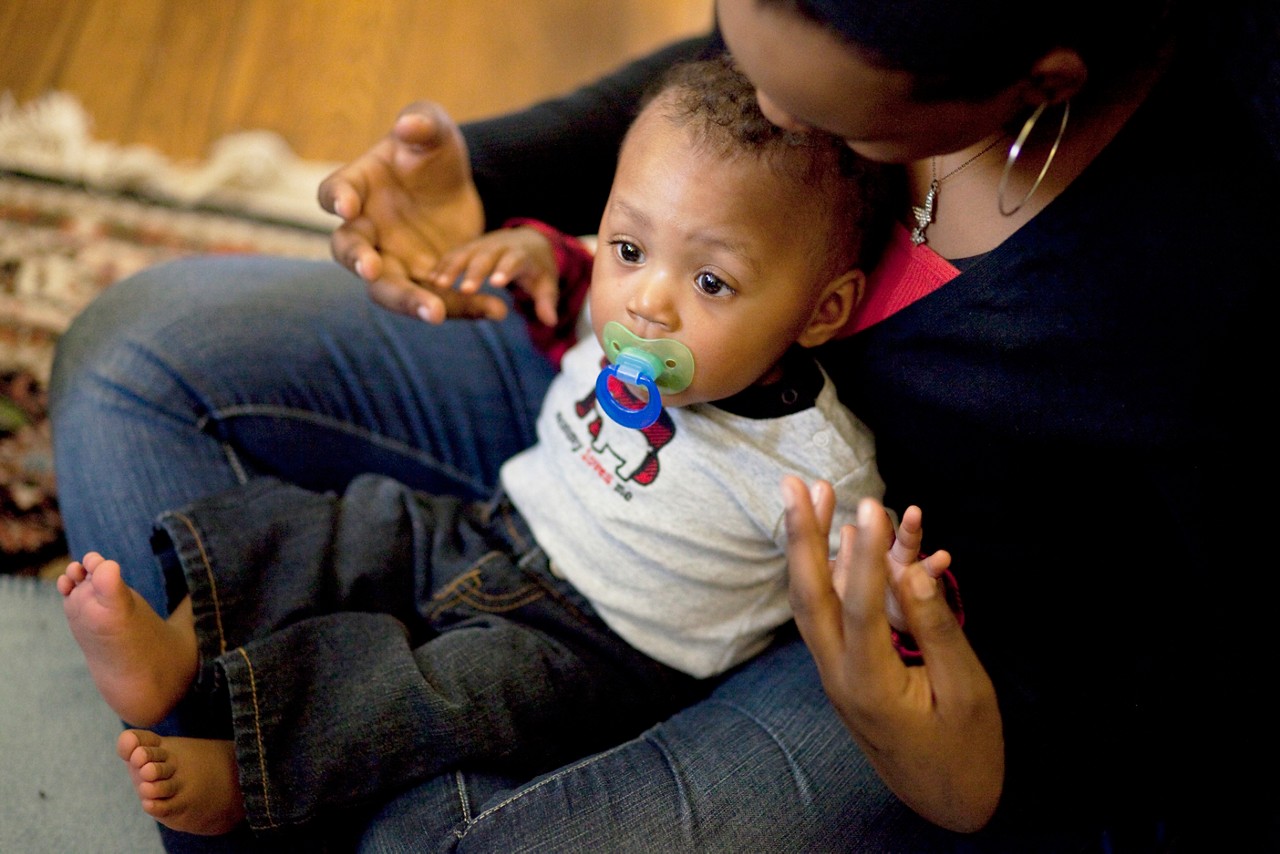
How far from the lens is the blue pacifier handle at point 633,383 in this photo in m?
0.72

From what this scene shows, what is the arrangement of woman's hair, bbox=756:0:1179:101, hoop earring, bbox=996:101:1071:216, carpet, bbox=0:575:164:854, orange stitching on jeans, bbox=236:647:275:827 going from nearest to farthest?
woman's hair, bbox=756:0:1179:101 → hoop earring, bbox=996:101:1071:216 → orange stitching on jeans, bbox=236:647:275:827 → carpet, bbox=0:575:164:854

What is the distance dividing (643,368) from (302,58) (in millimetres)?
1501

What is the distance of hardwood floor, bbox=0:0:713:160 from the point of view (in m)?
Result: 1.74

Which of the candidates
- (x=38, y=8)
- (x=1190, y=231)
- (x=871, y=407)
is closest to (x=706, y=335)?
(x=871, y=407)

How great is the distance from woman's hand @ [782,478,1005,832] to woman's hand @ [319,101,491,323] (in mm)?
443

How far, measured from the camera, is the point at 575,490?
86 centimetres

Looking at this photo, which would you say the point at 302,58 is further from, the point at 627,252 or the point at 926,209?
the point at 926,209

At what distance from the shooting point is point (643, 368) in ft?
2.36

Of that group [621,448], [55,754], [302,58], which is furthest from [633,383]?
[302,58]

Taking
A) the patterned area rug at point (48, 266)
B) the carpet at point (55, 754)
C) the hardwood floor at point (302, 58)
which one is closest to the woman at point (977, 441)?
the carpet at point (55, 754)

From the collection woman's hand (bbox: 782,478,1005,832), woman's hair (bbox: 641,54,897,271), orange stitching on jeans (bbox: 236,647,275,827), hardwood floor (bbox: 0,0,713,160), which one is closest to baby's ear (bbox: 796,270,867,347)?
woman's hair (bbox: 641,54,897,271)

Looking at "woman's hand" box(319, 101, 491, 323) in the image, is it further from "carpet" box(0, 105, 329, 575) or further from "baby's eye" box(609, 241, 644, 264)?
"carpet" box(0, 105, 329, 575)

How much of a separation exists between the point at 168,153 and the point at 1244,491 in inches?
65.6

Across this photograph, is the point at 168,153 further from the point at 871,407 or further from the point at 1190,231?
the point at 1190,231
